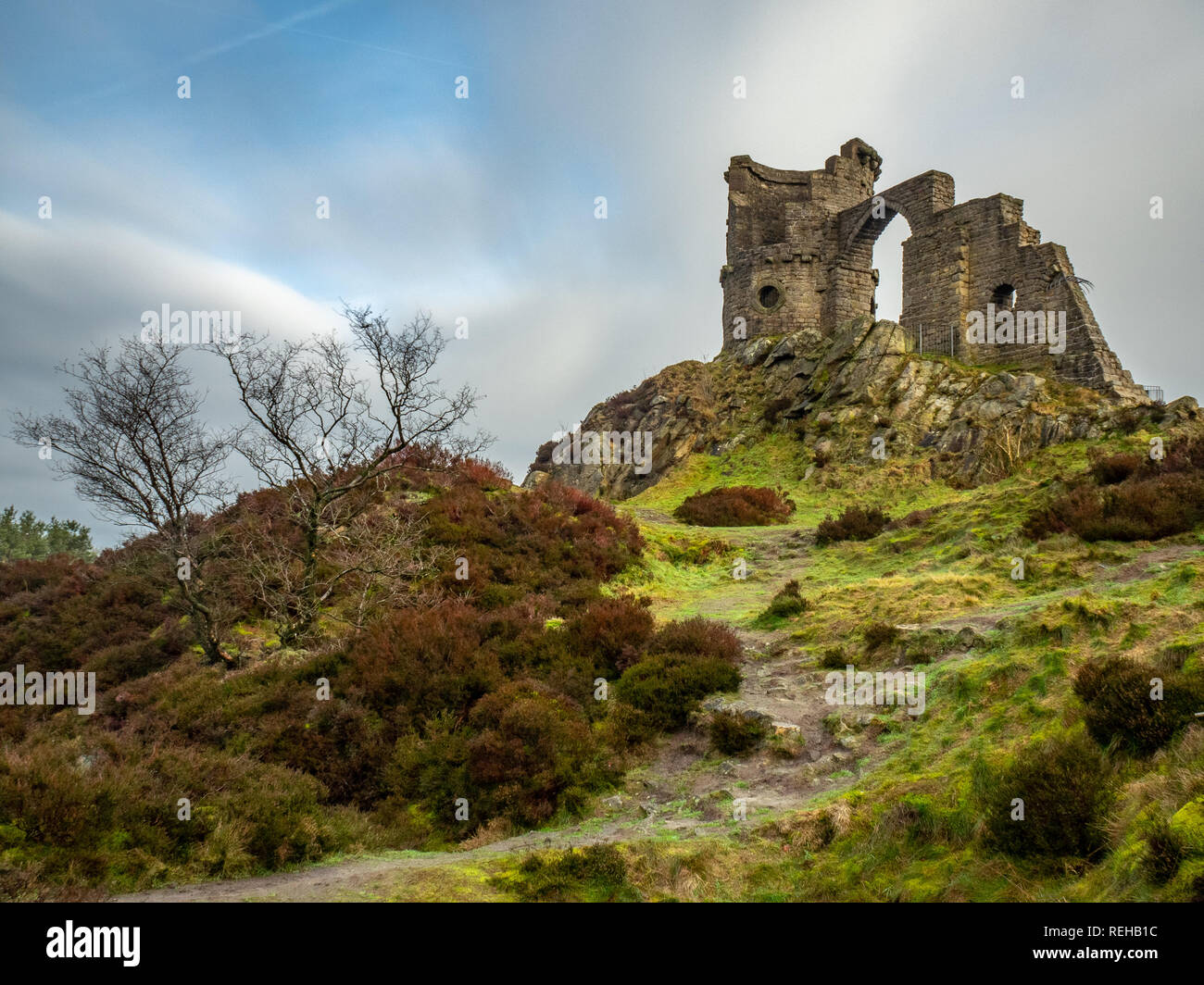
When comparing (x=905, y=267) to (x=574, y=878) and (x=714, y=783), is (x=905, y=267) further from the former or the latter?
(x=574, y=878)

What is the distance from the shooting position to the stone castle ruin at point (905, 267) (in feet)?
83.6

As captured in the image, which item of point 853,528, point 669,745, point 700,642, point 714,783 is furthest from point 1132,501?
point 714,783

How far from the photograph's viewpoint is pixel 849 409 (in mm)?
27375

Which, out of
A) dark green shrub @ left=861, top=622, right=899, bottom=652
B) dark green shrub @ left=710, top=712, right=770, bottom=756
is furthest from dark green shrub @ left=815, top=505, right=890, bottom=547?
dark green shrub @ left=710, top=712, right=770, bottom=756

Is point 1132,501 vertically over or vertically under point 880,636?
over

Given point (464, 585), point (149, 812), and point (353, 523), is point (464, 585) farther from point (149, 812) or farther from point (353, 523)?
point (149, 812)

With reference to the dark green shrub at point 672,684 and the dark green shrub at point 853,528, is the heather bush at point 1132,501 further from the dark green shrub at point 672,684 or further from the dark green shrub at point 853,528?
the dark green shrub at point 672,684

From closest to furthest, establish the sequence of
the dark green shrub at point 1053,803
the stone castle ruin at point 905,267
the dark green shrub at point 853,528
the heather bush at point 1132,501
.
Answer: the dark green shrub at point 1053,803 → the heather bush at point 1132,501 → the dark green shrub at point 853,528 → the stone castle ruin at point 905,267

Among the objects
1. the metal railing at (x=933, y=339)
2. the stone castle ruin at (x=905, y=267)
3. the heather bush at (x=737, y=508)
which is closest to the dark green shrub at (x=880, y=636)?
the heather bush at (x=737, y=508)

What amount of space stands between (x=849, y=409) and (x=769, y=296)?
10263 millimetres

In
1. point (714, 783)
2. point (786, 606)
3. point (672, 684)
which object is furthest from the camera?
point (786, 606)

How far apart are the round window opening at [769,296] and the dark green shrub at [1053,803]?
32360mm

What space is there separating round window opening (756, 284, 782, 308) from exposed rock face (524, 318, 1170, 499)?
6.69 ft

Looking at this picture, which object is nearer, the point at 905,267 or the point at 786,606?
the point at 786,606
